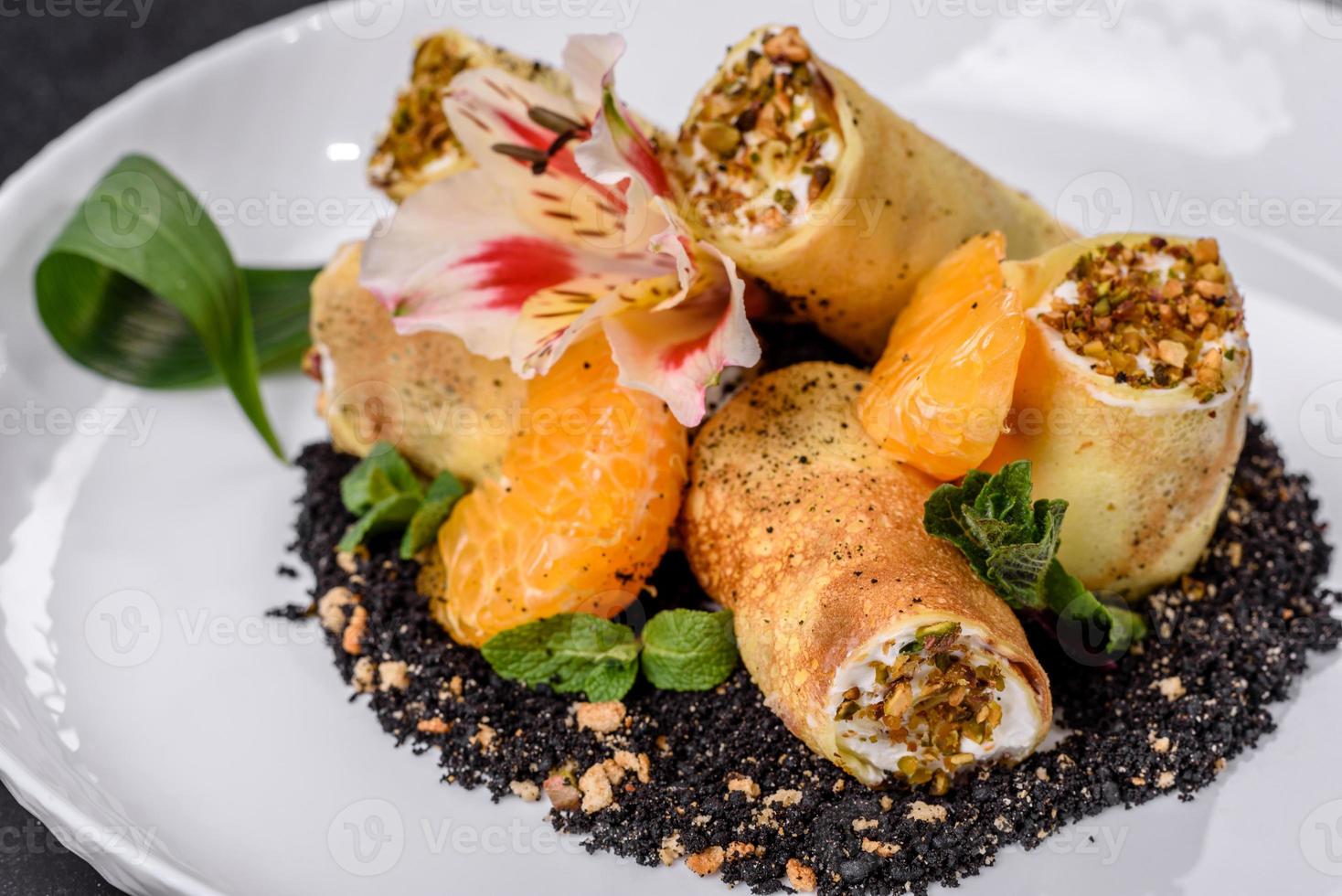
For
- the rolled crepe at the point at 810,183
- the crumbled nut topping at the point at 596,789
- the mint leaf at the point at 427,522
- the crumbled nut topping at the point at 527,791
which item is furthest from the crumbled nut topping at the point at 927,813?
the mint leaf at the point at 427,522

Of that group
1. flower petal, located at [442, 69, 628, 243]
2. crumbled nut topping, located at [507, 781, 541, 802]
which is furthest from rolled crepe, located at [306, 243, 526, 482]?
crumbled nut topping, located at [507, 781, 541, 802]

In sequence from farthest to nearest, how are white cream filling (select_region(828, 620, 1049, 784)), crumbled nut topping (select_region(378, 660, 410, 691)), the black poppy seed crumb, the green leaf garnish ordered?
the green leaf garnish < crumbled nut topping (select_region(378, 660, 410, 691)) < the black poppy seed crumb < white cream filling (select_region(828, 620, 1049, 784))

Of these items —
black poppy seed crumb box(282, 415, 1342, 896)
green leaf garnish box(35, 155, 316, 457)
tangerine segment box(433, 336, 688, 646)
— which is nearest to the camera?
black poppy seed crumb box(282, 415, 1342, 896)

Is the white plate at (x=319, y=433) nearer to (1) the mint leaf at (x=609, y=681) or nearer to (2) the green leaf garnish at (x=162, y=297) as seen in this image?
(2) the green leaf garnish at (x=162, y=297)

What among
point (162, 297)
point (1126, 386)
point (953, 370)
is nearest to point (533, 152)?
point (953, 370)

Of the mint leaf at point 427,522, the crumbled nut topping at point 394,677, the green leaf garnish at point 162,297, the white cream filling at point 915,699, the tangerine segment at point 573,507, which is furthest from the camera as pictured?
the green leaf garnish at point 162,297

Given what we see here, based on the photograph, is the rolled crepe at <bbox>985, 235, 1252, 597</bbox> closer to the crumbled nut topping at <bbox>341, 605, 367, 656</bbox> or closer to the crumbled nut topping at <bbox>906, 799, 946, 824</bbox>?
the crumbled nut topping at <bbox>906, 799, 946, 824</bbox>

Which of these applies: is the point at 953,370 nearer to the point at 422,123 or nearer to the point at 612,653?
the point at 612,653
